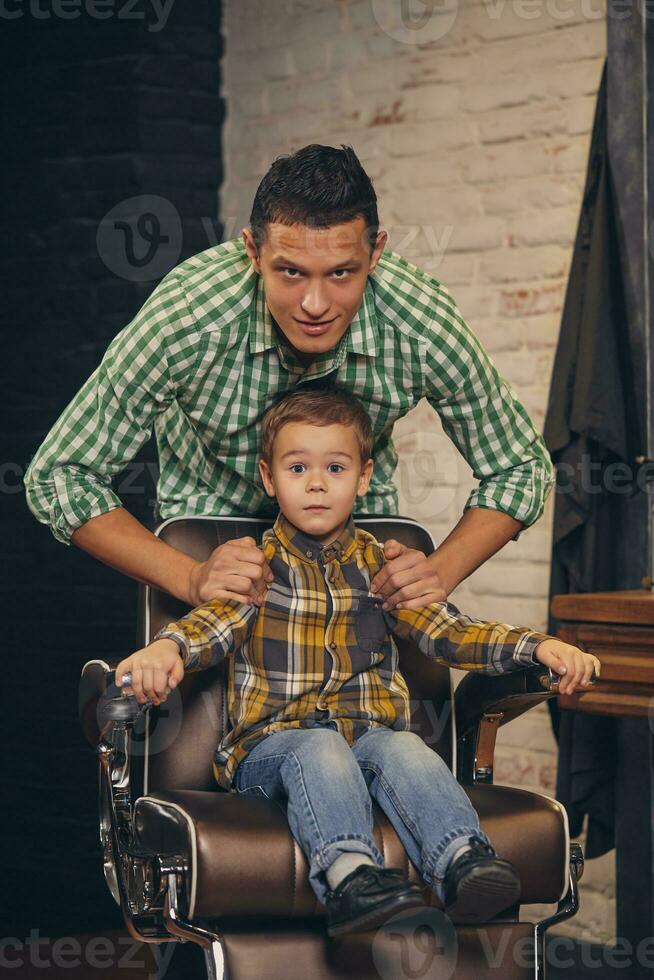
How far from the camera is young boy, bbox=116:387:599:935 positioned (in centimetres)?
168

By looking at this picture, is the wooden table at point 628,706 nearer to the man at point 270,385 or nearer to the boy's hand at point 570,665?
the man at point 270,385

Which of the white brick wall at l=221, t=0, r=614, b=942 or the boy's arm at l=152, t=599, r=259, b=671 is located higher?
the white brick wall at l=221, t=0, r=614, b=942

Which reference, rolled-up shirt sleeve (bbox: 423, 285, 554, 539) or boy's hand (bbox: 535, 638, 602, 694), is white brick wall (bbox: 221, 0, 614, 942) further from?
boy's hand (bbox: 535, 638, 602, 694)

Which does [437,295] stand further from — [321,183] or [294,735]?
[294,735]

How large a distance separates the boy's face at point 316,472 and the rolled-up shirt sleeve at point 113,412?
221mm

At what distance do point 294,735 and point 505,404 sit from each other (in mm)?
713

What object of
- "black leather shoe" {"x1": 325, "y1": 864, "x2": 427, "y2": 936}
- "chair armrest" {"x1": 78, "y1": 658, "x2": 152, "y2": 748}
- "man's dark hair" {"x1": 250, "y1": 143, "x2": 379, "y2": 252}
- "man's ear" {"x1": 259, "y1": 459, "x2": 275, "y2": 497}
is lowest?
"black leather shoe" {"x1": 325, "y1": 864, "x2": 427, "y2": 936}

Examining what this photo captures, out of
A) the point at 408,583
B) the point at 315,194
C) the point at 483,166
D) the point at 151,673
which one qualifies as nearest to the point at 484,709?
the point at 408,583

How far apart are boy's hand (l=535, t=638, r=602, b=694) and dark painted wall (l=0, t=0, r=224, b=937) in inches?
67.2

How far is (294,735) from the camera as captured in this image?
1846 millimetres

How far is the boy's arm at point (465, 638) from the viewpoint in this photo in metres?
1.90

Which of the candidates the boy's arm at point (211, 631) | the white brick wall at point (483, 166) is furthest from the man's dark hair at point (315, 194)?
the white brick wall at point (483, 166)

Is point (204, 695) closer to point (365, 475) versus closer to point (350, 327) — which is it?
point (365, 475)

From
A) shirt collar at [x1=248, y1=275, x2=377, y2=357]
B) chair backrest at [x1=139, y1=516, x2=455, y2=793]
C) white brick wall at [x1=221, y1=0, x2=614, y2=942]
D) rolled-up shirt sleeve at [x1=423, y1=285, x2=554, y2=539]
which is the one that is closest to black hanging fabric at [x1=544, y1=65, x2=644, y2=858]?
white brick wall at [x1=221, y1=0, x2=614, y2=942]
